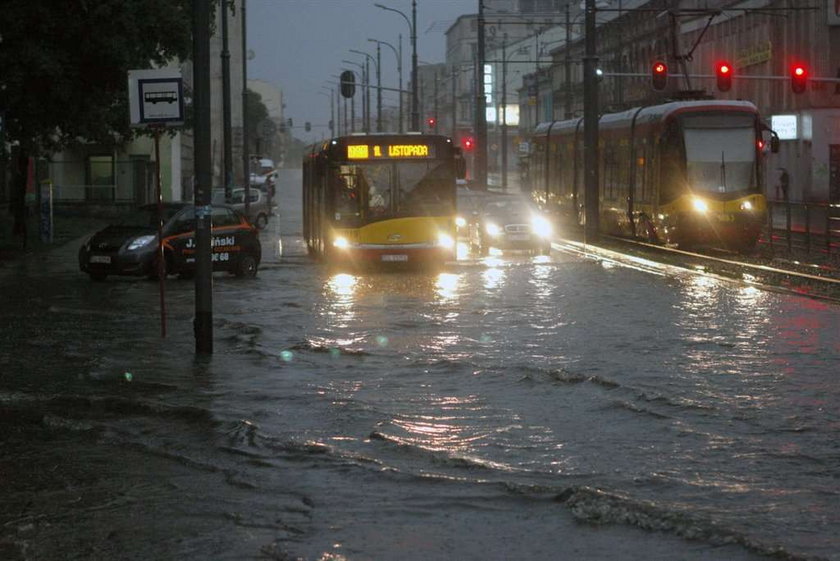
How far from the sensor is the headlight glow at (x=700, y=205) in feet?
114

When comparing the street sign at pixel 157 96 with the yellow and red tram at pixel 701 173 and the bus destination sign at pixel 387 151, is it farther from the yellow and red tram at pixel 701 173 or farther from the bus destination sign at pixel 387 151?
the yellow and red tram at pixel 701 173

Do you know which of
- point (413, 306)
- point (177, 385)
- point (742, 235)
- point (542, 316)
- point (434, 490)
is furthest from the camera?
point (742, 235)

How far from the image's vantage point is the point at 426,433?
11219 mm

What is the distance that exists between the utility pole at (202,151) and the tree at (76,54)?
1652 centimetres

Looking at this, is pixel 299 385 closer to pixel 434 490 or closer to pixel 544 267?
pixel 434 490

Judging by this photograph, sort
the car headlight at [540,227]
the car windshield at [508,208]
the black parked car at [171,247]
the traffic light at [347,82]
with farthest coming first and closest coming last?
the traffic light at [347,82] < the car windshield at [508,208] < the car headlight at [540,227] < the black parked car at [171,247]

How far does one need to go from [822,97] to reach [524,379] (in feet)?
186

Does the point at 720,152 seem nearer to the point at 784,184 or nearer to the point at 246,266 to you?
the point at 246,266

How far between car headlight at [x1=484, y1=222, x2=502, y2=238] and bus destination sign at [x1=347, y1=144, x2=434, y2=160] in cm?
610

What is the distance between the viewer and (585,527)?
8117mm

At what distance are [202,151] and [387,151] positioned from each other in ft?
47.9

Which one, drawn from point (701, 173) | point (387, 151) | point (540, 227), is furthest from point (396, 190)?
point (701, 173)

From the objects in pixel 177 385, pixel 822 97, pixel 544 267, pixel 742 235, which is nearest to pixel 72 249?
pixel 544 267

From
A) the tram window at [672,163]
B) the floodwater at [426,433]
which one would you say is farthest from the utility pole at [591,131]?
the floodwater at [426,433]
